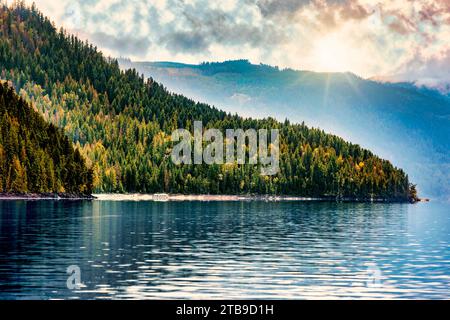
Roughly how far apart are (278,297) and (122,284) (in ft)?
39.8

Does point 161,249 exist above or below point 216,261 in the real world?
above

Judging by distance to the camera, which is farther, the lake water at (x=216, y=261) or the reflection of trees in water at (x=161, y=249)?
the reflection of trees in water at (x=161, y=249)

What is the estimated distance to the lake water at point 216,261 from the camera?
61.2 metres

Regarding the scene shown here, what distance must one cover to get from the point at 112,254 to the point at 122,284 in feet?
75.6

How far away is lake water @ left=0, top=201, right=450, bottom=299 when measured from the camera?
6125 centimetres

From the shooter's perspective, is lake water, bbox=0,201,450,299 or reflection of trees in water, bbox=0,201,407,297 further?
reflection of trees in water, bbox=0,201,407,297

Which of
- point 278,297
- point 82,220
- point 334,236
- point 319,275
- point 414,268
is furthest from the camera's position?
point 82,220

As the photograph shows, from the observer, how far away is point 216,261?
81.1 metres

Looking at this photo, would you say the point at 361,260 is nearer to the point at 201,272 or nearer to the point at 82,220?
the point at 201,272

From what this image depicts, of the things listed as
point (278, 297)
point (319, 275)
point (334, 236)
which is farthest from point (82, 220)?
point (278, 297)

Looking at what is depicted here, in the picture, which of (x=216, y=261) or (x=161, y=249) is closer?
(x=216, y=261)

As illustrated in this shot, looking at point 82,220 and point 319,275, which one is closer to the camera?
point 319,275
